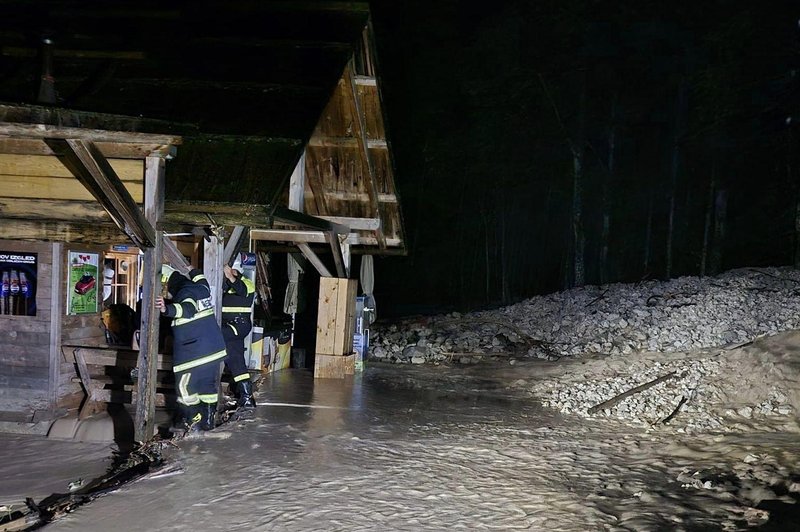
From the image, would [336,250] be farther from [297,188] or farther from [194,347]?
[194,347]

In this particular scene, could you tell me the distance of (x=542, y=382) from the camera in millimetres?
11234

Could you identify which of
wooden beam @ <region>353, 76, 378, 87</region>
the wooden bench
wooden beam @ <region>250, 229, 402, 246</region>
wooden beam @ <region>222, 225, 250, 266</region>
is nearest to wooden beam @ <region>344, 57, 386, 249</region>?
wooden beam @ <region>353, 76, 378, 87</region>

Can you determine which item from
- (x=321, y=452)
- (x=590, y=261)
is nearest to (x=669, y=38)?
(x=590, y=261)

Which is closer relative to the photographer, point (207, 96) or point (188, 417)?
point (188, 417)

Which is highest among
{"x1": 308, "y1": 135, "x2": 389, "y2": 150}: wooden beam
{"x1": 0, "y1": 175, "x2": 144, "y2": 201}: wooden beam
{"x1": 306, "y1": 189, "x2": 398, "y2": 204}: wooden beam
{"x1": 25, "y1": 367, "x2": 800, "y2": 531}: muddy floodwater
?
{"x1": 308, "y1": 135, "x2": 389, "y2": 150}: wooden beam

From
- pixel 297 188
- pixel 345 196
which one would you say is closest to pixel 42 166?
pixel 297 188

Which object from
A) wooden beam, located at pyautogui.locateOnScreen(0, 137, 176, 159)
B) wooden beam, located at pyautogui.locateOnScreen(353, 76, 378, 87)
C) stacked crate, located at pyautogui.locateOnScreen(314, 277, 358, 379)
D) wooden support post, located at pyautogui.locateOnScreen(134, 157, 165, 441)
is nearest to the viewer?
wooden beam, located at pyautogui.locateOnScreen(0, 137, 176, 159)

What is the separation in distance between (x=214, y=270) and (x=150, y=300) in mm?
1793

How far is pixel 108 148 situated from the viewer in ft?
18.7

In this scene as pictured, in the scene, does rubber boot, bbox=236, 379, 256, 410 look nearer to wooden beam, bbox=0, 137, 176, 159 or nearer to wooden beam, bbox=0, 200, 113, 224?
wooden beam, bbox=0, 200, 113, 224

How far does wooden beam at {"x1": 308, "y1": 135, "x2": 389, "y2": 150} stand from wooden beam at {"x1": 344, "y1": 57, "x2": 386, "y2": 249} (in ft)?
0.57

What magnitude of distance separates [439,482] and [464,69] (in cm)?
2862

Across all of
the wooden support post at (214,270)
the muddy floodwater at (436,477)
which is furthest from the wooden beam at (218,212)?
the muddy floodwater at (436,477)

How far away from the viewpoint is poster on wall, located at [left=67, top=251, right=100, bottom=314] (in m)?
8.64
